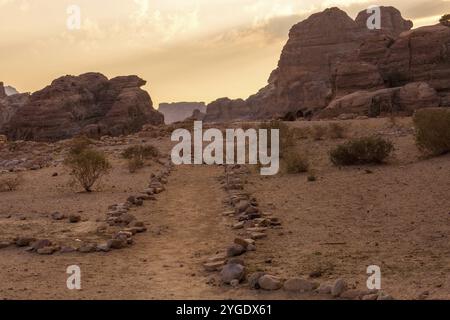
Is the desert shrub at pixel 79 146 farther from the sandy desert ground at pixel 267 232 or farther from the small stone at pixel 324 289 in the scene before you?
the small stone at pixel 324 289

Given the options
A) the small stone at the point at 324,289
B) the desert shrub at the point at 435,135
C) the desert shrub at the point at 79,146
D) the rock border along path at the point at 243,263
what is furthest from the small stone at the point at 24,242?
the desert shrub at the point at 79,146

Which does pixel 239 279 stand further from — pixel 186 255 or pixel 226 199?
pixel 226 199

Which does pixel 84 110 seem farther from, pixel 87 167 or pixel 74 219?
pixel 74 219

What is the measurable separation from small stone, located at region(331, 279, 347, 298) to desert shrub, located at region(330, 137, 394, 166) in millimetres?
11802

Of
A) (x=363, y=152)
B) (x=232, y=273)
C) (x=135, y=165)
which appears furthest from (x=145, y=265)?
(x=135, y=165)

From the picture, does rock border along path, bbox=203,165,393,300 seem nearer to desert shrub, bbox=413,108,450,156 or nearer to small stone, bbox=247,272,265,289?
small stone, bbox=247,272,265,289

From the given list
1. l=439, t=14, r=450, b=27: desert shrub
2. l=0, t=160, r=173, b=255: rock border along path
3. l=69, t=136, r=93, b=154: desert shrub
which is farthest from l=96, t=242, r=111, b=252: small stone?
l=439, t=14, r=450, b=27: desert shrub

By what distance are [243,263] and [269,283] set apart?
110cm

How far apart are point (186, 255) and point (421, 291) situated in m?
4.18

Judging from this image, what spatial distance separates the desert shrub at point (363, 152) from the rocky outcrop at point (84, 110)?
5091 centimetres

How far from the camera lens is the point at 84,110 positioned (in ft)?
261

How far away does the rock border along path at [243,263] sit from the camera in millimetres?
6891

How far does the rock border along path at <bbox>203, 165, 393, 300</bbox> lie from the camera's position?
6.89 metres

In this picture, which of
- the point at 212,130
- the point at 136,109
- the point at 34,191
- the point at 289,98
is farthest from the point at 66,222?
the point at 289,98
